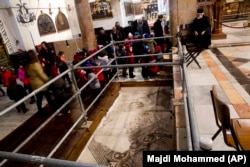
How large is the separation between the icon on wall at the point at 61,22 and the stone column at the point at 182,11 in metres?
6.71

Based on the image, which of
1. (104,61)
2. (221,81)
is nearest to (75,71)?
(104,61)

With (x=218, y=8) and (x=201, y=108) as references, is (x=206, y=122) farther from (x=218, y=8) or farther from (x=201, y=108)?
(x=218, y=8)

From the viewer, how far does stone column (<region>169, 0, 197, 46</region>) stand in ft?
19.9

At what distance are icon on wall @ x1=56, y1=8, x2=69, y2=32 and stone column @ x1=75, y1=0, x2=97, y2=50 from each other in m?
3.56

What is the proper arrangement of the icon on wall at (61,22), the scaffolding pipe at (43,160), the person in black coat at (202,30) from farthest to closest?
1. the icon on wall at (61,22)
2. the person in black coat at (202,30)
3. the scaffolding pipe at (43,160)

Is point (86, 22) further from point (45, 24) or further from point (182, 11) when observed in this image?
point (182, 11)

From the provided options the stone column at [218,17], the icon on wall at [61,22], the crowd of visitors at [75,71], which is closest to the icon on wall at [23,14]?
the icon on wall at [61,22]

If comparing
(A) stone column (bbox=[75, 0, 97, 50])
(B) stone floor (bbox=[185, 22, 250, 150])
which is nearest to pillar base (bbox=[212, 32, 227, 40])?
(B) stone floor (bbox=[185, 22, 250, 150])

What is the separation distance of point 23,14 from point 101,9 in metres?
5.70

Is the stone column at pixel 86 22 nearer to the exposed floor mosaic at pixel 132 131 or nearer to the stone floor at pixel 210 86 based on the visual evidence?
the stone floor at pixel 210 86

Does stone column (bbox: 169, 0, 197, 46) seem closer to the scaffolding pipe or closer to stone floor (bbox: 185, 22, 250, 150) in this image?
stone floor (bbox: 185, 22, 250, 150)

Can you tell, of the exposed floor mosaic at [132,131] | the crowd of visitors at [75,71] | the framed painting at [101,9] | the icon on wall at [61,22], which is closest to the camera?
the exposed floor mosaic at [132,131]

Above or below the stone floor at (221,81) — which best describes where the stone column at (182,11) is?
above

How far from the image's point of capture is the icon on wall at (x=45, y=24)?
909 cm
